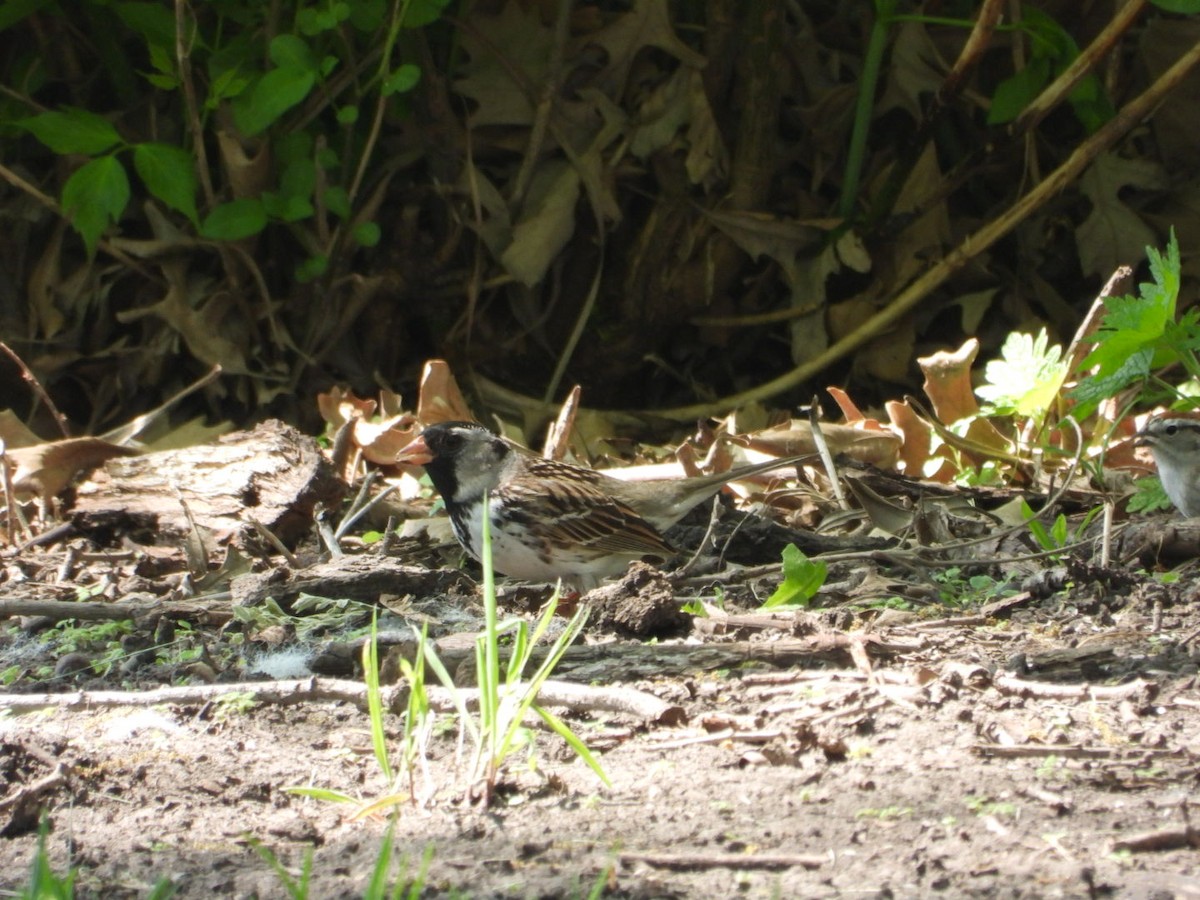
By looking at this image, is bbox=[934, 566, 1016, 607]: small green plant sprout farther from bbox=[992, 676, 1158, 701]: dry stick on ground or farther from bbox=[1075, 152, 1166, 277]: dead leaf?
bbox=[1075, 152, 1166, 277]: dead leaf

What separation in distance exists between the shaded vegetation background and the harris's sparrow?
164cm

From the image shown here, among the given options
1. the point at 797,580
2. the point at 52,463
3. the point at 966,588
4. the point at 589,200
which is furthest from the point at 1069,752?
the point at 589,200

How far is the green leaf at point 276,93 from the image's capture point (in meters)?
5.87

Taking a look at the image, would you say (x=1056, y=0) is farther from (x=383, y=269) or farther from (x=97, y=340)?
(x=97, y=340)

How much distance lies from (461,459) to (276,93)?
1700mm

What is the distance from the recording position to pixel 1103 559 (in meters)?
4.22

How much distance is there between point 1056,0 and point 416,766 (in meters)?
5.44

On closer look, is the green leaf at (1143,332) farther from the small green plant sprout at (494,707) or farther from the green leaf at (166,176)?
the green leaf at (166,176)

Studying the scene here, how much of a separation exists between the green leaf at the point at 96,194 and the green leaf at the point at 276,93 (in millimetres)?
541

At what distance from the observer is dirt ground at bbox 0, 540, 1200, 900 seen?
221cm

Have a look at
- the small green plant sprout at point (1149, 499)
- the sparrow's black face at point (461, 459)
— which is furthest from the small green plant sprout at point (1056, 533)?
the sparrow's black face at point (461, 459)

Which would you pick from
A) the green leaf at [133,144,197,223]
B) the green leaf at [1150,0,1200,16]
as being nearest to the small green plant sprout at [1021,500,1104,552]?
the green leaf at [1150,0,1200,16]

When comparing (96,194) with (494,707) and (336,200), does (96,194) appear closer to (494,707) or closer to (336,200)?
(336,200)

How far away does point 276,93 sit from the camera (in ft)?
19.3
